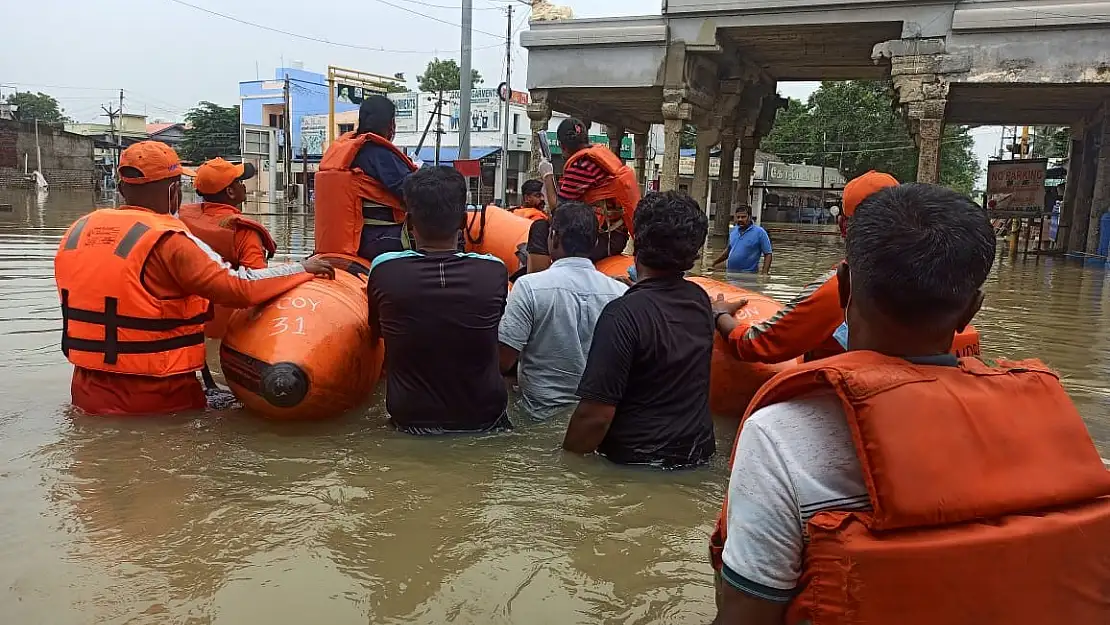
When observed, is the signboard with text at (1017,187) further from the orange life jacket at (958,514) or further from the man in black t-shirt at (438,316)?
the orange life jacket at (958,514)

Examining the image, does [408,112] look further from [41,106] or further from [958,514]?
[41,106]

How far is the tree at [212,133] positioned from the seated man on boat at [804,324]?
196 feet

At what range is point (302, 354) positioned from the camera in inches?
156

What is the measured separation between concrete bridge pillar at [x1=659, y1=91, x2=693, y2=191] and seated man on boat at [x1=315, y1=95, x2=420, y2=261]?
433 inches

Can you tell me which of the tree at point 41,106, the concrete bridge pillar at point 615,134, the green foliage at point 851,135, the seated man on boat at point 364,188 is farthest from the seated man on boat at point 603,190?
the tree at point 41,106

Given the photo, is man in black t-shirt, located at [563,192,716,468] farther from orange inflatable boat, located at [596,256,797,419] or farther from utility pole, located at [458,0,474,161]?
utility pole, located at [458,0,474,161]

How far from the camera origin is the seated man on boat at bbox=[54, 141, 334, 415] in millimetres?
3754

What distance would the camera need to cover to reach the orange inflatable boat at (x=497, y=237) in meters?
5.87

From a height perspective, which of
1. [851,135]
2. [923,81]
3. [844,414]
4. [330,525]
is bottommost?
[330,525]

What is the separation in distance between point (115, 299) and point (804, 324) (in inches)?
121

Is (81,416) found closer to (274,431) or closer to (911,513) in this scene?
(274,431)

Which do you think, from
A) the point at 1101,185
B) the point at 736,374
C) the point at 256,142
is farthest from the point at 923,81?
the point at 256,142

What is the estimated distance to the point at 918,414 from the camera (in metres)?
1.26

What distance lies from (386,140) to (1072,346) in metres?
6.59
